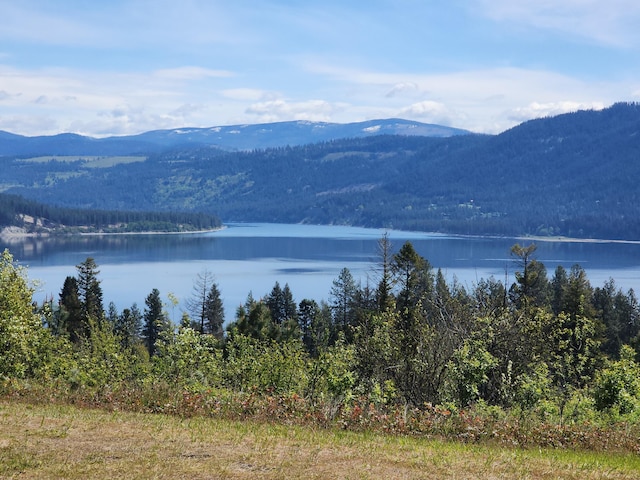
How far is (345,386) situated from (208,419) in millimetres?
3435

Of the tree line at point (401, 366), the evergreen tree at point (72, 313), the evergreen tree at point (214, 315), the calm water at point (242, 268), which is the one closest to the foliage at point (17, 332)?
the tree line at point (401, 366)

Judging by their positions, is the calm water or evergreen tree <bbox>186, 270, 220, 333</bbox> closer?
evergreen tree <bbox>186, 270, 220, 333</bbox>

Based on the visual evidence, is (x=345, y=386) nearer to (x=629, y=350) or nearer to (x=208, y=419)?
(x=208, y=419)

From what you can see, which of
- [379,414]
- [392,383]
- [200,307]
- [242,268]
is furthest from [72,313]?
[242,268]

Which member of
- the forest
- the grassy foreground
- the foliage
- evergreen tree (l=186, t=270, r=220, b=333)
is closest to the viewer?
the grassy foreground

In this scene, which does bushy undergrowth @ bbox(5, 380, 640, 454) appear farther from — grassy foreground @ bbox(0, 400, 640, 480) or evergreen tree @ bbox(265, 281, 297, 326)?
evergreen tree @ bbox(265, 281, 297, 326)

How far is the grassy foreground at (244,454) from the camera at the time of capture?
37.5 ft

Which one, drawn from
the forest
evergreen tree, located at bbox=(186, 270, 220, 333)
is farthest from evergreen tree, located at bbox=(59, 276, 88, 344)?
the forest

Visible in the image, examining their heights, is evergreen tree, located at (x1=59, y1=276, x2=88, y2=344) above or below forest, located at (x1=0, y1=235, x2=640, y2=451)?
below

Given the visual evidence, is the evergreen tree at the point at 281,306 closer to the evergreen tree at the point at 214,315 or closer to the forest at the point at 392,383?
the evergreen tree at the point at 214,315

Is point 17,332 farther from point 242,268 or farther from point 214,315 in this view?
point 242,268

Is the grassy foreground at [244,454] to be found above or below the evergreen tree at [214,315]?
above

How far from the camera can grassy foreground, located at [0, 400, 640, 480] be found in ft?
37.5

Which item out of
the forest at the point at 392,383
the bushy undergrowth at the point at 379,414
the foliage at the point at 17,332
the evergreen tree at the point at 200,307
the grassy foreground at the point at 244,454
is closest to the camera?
the grassy foreground at the point at 244,454
